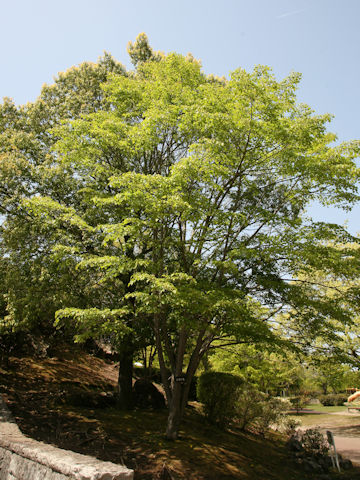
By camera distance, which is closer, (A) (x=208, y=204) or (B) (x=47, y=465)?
(B) (x=47, y=465)

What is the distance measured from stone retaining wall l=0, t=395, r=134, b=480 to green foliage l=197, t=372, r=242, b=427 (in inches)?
315

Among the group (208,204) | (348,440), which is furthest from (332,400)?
(208,204)

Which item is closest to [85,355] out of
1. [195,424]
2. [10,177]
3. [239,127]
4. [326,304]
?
[195,424]

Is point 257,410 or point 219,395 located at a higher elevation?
point 219,395

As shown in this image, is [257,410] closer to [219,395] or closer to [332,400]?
[219,395]

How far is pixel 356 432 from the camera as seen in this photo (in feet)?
60.2

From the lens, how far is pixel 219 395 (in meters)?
11.7

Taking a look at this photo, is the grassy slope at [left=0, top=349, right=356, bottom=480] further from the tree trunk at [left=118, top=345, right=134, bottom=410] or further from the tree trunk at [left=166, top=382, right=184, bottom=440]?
the tree trunk at [left=118, top=345, right=134, bottom=410]

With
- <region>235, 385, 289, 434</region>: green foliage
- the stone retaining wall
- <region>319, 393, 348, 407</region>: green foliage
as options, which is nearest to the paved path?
<region>235, 385, 289, 434</region>: green foliage

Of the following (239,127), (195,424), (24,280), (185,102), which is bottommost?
(195,424)

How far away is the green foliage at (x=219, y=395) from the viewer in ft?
38.2

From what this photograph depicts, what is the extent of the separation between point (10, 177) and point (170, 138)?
543 cm

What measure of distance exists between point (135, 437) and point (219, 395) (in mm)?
3988

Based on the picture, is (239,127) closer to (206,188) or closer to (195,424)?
(206,188)
